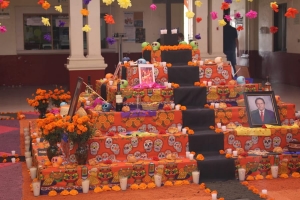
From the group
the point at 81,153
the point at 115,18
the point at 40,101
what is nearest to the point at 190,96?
the point at 81,153

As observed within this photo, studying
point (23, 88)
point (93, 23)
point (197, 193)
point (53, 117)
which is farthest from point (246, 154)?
point (23, 88)

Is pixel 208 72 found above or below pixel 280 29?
below

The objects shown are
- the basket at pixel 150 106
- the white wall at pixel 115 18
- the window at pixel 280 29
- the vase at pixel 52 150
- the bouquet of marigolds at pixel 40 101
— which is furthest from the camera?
the white wall at pixel 115 18

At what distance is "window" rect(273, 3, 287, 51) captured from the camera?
16078mm

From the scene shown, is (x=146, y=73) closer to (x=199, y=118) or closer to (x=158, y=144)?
(x=199, y=118)

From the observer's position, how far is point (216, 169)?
20.6ft

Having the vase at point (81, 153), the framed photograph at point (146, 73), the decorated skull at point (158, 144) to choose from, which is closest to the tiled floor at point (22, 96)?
the framed photograph at point (146, 73)

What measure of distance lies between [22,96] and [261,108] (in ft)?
28.4

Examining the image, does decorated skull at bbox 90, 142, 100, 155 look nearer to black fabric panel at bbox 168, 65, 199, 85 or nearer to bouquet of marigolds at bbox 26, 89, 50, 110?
black fabric panel at bbox 168, 65, 199, 85

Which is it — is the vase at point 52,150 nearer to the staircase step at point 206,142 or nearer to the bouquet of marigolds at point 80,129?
the bouquet of marigolds at point 80,129

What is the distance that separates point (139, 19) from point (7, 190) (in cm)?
1163

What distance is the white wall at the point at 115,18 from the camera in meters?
16.5

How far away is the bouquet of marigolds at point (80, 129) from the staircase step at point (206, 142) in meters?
1.24

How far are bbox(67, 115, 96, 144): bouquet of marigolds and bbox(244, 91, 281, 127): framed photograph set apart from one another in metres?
2.06
